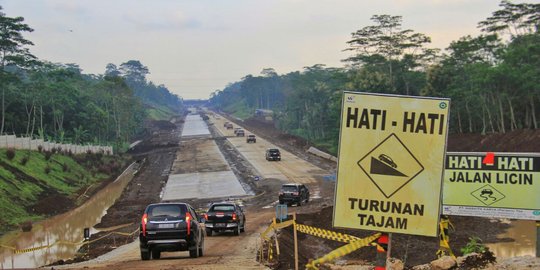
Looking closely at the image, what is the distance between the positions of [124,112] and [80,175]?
50.1 meters

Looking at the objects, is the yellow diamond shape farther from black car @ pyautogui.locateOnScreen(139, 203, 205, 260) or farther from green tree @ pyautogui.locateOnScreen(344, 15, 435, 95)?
green tree @ pyautogui.locateOnScreen(344, 15, 435, 95)

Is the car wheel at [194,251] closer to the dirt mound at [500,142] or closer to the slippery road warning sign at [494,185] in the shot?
the slippery road warning sign at [494,185]

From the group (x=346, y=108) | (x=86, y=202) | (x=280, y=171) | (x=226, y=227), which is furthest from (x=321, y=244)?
(x=280, y=171)

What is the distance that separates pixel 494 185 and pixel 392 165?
12.0 m

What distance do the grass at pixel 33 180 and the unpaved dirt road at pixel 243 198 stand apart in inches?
244

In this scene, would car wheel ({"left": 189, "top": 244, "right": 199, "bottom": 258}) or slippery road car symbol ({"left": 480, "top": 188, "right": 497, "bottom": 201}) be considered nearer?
slippery road car symbol ({"left": 480, "top": 188, "right": 497, "bottom": 201})

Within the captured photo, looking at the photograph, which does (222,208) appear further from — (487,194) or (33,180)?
(33,180)

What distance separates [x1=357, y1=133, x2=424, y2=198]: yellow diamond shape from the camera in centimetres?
712

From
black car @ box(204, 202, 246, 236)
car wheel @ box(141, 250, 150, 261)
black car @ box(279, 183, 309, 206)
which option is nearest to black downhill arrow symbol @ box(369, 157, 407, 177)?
car wheel @ box(141, 250, 150, 261)

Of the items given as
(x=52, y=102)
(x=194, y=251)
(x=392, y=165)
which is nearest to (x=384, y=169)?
(x=392, y=165)

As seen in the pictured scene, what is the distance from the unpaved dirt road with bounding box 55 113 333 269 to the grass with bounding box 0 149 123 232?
6203 mm

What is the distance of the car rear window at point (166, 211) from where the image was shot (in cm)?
1855

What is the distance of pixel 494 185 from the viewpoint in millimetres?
17938

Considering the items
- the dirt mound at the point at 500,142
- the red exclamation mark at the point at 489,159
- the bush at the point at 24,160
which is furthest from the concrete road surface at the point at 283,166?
the red exclamation mark at the point at 489,159
